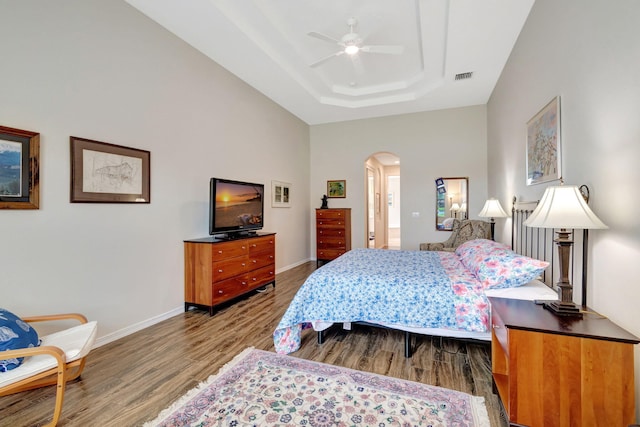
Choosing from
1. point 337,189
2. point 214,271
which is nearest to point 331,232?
point 337,189

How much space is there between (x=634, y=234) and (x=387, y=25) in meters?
3.22

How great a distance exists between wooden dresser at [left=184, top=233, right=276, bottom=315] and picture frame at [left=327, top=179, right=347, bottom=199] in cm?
308

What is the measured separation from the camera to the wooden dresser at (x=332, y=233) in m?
5.92

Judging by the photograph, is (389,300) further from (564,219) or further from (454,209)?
(454,209)

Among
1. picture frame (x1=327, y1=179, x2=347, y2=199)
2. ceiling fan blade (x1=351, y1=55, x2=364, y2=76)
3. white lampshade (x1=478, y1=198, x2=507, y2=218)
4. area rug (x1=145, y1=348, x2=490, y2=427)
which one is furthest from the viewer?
picture frame (x1=327, y1=179, x2=347, y2=199)

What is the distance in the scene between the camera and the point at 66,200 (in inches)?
93.0

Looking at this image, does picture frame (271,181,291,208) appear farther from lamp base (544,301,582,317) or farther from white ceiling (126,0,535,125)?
lamp base (544,301,582,317)

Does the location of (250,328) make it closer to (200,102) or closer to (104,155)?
(104,155)

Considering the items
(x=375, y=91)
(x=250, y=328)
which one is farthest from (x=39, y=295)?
(x=375, y=91)

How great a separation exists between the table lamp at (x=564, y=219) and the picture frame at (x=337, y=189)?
4.85m

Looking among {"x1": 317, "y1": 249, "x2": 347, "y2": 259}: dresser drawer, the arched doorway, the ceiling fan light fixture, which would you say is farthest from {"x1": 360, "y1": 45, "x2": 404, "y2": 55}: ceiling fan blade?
{"x1": 317, "y1": 249, "x2": 347, "y2": 259}: dresser drawer

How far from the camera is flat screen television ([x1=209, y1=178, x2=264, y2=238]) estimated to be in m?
3.50

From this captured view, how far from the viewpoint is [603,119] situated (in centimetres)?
162

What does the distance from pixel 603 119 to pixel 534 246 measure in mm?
1487
